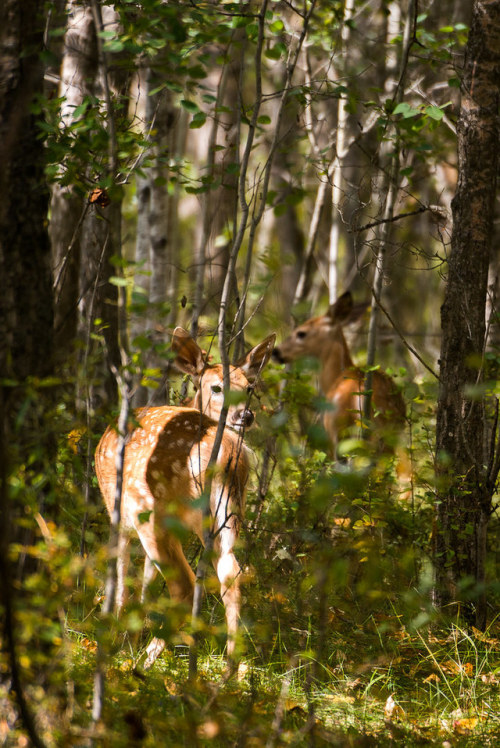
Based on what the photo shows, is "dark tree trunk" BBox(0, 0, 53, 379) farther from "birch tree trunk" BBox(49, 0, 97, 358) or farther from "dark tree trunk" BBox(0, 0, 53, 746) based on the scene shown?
"birch tree trunk" BBox(49, 0, 97, 358)

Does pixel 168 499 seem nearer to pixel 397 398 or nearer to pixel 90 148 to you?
pixel 90 148

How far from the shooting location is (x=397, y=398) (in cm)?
810

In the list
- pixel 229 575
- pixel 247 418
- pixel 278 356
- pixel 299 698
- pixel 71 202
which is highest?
pixel 71 202

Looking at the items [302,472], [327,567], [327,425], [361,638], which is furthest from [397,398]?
[327,567]

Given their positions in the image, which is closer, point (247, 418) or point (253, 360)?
point (247, 418)

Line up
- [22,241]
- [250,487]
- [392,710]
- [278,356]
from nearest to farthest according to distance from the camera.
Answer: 1. [22,241]
2. [392,710]
3. [250,487]
4. [278,356]

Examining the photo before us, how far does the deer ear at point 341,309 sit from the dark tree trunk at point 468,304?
4.37 m

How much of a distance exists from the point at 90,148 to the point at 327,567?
2.63m

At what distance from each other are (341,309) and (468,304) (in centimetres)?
475

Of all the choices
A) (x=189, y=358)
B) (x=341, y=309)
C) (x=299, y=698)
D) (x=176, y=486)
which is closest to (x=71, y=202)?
(x=189, y=358)

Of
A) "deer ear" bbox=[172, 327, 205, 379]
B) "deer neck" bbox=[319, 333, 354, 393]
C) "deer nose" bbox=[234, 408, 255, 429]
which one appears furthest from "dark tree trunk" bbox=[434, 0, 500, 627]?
"deer neck" bbox=[319, 333, 354, 393]

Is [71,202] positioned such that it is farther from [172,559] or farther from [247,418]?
[172,559]

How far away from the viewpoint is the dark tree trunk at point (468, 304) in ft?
15.2

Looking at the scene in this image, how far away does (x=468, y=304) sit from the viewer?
4.62 m
